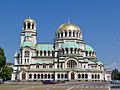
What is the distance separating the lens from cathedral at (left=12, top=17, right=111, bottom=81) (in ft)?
438

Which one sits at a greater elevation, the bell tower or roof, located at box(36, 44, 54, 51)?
the bell tower

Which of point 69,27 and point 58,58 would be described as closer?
point 58,58

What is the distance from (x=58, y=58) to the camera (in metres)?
→ 138

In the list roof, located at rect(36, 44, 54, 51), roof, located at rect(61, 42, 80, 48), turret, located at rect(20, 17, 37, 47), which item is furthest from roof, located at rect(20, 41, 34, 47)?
roof, located at rect(61, 42, 80, 48)

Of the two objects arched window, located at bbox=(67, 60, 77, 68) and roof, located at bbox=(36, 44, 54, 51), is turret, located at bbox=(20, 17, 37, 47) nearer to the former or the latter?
roof, located at bbox=(36, 44, 54, 51)

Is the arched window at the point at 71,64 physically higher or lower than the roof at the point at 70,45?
lower

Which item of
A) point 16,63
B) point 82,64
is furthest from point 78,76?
point 16,63

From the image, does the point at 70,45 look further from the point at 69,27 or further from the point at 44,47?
the point at 44,47

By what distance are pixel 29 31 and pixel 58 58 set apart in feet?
56.6

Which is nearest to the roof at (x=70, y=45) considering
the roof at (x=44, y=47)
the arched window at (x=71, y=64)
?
the arched window at (x=71, y=64)

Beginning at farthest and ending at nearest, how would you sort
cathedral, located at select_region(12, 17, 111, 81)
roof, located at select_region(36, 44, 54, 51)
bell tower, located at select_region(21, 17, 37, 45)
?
roof, located at select_region(36, 44, 54, 51), bell tower, located at select_region(21, 17, 37, 45), cathedral, located at select_region(12, 17, 111, 81)

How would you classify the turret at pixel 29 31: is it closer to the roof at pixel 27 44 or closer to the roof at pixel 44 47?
the roof at pixel 27 44

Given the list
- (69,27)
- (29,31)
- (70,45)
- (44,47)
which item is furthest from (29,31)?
(70,45)

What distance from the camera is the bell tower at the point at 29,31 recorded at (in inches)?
5659
